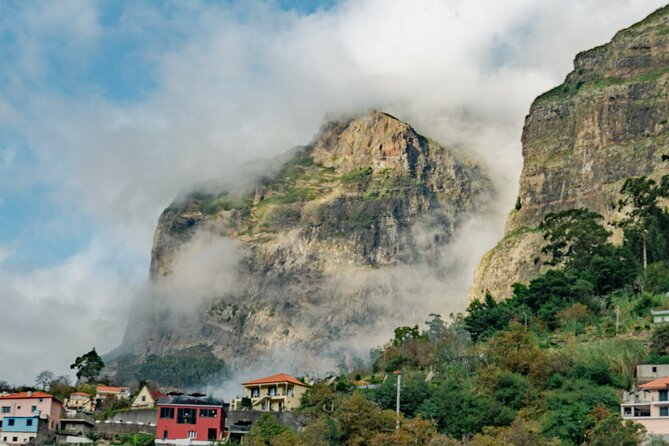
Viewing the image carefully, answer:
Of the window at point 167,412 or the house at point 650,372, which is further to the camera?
the window at point 167,412

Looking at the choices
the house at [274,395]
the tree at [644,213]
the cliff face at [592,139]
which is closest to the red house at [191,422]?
the house at [274,395]

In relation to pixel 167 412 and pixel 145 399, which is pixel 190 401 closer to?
pixel 167 412

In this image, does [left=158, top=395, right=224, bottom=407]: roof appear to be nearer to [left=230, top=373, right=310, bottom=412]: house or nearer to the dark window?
the dark window

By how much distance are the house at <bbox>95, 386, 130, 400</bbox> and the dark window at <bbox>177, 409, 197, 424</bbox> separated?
24.6 metres

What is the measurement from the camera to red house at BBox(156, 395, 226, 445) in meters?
87.5

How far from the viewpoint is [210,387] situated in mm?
199375

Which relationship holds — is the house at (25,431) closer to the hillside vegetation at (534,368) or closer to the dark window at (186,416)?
the dark window at (186,416)

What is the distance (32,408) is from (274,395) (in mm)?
21370

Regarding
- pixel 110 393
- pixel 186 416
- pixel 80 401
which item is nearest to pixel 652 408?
pixel 186 416

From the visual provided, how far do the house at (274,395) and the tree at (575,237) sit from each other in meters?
36.5

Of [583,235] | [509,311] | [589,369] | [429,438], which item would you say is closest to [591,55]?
[583,235]

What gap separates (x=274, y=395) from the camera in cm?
9850

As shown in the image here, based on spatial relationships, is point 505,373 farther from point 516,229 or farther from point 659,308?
point 516,229

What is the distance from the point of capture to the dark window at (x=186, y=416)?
88188 millimetres
